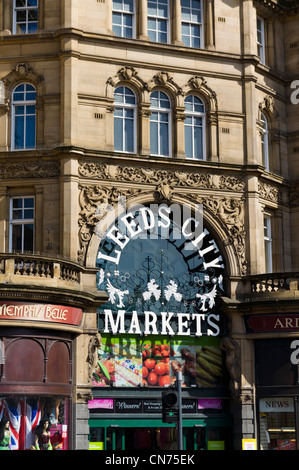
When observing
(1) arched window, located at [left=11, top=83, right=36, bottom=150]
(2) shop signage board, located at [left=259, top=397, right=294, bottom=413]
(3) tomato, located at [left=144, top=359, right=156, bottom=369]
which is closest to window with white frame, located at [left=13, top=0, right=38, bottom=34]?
(1) arched window, located at [left=11, top=83, right=36, bottom=150]

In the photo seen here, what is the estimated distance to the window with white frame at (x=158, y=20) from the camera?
31.5m

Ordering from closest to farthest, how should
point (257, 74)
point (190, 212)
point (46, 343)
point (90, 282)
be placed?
point (46, 343) < point (90, 282) < point (190, 212) < point (257, 74)

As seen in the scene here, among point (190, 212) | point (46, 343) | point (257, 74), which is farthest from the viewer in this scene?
point (257, 74)

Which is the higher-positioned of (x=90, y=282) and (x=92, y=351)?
(x=90, y=282)

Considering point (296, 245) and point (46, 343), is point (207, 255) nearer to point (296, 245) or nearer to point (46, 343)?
point (296, 245)

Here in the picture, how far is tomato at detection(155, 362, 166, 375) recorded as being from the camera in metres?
29.3

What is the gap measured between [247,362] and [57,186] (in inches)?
→ 356

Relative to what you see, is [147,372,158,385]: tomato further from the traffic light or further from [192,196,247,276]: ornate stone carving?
the traffic light

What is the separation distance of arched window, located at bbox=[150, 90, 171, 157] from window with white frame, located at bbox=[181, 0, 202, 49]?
2557 mm

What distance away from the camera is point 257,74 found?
108ft

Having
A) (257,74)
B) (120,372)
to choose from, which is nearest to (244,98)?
(257,74)

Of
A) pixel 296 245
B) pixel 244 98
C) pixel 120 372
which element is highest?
pixel 244 98

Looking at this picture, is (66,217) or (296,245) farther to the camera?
(296,245)

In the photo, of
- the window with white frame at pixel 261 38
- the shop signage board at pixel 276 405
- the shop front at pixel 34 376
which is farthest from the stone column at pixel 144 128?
the shop signage board at pixel 276 405
